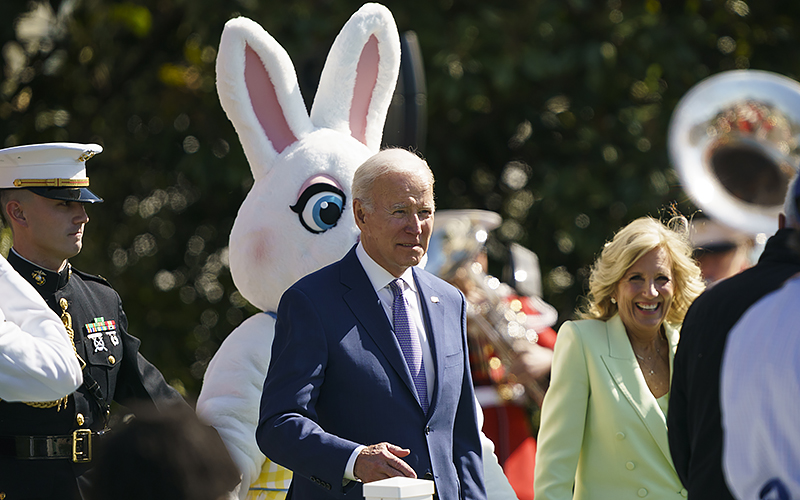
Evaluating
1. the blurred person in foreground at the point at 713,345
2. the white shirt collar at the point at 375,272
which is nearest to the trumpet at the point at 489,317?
the white shirt collar at the point at 375,272

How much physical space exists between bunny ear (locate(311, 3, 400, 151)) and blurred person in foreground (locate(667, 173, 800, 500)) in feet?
5.93

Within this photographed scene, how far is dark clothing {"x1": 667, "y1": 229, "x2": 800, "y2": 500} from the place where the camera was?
2.25 metres

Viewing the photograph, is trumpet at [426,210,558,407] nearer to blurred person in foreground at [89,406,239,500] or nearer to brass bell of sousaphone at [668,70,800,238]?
brass bell of sousaphone at [668,70,800,238]

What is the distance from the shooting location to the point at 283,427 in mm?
2516

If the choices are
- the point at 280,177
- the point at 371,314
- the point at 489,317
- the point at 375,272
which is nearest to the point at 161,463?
the point at 371,314

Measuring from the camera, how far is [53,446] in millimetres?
2955

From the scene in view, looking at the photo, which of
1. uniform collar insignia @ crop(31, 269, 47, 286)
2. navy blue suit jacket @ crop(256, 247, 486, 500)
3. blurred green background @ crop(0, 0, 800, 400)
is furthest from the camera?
blurred green background @ crop(0, 0, 800, 400)

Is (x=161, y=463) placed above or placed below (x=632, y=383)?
above

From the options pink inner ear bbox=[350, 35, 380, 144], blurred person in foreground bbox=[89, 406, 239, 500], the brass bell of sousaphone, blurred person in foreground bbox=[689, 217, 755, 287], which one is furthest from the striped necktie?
the brass bell of sousaphone

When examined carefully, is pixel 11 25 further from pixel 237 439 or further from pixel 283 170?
pixel 237 439

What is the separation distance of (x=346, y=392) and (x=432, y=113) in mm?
4188

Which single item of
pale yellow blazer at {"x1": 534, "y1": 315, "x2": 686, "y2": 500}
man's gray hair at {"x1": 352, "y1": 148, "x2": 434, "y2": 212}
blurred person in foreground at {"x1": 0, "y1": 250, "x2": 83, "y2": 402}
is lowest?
pale yellow blazer at {"x1": 534, "y1": 315, "x2": 686, "y2": 500}

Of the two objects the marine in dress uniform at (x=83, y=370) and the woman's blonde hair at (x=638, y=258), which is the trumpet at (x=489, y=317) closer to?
the woman's blonde hair at (x=638, y=258)

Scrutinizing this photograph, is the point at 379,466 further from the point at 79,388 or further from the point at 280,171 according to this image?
the point at 280,171
